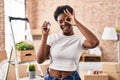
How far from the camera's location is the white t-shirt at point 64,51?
1354 millimetres

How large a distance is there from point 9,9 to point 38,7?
1.52 metres

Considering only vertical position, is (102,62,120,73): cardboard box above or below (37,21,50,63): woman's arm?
below

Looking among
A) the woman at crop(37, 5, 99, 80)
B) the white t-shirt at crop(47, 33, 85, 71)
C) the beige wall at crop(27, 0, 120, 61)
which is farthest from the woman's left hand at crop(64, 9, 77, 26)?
the beige wall at crop(27, 0, 120, 61)

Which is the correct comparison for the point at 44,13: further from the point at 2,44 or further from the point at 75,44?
the point at 75,44

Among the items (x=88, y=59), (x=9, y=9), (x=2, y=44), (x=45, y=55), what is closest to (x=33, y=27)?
(x=9, y=9)

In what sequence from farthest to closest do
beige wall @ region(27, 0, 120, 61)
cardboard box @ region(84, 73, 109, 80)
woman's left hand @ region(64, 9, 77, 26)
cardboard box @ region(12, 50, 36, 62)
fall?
beige wall @ region(27, 0, 120, 61)
cardboard box @ region(84, 73, 109, 80)
cardboard box @ region(12, 50, 36, 62)
woman's left hand @ region(64, 9, 77, 26)

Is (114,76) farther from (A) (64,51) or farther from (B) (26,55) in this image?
(A) (64,51)

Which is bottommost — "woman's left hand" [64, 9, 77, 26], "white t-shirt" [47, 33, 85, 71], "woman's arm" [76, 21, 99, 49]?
"white t-shirt" [47, 33, 85, 71]

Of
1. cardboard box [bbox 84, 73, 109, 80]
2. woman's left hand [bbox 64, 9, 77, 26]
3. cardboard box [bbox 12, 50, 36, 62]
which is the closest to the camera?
woman's left hand [bbox 64, 9, 77, 26]

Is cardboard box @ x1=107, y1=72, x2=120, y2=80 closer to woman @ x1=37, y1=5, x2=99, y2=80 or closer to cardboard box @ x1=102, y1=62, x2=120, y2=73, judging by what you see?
cardboard box @ x1=102, y1=62, x2=120, y2=73

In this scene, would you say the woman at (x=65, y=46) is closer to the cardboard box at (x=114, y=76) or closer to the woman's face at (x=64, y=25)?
the woman's face at (x=64, y=25)

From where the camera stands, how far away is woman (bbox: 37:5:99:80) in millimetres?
1355

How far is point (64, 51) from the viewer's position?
1362 millimetres

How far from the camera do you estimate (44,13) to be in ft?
23.6
